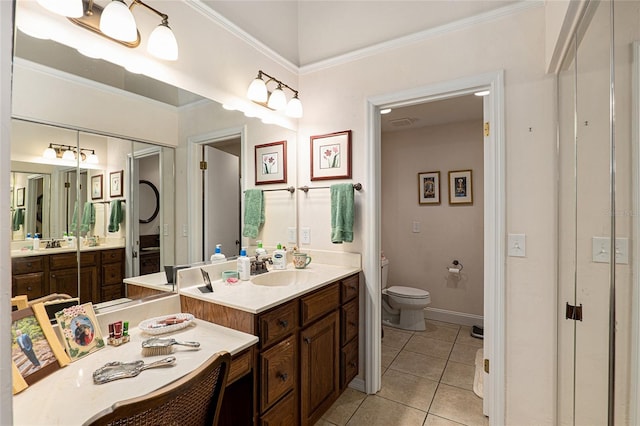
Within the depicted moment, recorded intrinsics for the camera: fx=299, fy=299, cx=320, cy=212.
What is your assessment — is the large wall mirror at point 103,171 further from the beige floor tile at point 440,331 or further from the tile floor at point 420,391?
the beige floor tile at point 440,331

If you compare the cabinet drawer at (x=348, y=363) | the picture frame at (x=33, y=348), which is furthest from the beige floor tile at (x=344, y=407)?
the picture frame at (x=33, y=348)

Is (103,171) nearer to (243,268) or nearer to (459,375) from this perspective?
(243,268)

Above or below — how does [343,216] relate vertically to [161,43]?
below

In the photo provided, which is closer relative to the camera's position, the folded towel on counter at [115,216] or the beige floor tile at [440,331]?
the folded towel on counter at [115,216]

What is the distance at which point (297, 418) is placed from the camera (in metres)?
1.57

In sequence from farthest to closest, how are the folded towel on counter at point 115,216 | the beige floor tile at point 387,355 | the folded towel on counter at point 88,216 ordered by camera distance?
1. the beige floor tile at point 387,355
2. the folded towel on counter at point 115,216
3. the folded towel on counter at point 88,216

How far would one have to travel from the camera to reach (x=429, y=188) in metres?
3.64

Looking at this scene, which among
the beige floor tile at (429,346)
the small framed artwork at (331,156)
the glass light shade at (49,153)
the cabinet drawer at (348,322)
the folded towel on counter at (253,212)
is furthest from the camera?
the beige floor tile at (429,346)

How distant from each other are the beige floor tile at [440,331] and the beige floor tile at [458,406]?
92 cm

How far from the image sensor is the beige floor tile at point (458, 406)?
1887mm

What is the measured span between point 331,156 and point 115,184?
56.2 inches

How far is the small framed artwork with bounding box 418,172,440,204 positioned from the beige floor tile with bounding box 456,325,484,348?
1463 mm

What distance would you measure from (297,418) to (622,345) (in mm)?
1404

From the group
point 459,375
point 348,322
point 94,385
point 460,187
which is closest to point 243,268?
point 348,322
